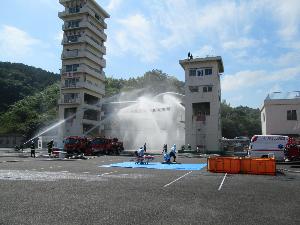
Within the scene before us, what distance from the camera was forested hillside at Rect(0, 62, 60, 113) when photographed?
119 meters

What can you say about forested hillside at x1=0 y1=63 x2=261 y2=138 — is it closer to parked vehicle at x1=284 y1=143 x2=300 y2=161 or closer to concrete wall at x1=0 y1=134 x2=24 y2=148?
concrete wall at x1=0 y1=134 x2=24 y2=148

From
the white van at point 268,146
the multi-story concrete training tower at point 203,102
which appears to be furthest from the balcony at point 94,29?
the white van at point 268,146

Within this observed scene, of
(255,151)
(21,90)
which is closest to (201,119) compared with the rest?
(255,151)

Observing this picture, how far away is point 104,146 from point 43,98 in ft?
225

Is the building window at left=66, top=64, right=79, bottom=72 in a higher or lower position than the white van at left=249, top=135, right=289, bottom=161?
higher

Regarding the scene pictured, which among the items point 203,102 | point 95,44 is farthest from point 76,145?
point 95,44

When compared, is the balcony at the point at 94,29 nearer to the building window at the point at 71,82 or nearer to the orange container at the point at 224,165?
the building window at the point at 71,82

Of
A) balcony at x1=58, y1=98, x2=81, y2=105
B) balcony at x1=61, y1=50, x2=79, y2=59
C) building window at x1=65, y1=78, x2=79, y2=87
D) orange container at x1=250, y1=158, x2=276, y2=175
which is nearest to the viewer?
orange container at x1=250, y1=158, x2=276, y2=175

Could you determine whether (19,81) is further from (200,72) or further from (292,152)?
(292,152)

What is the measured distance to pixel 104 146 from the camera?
4709cm

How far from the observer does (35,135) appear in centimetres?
9144

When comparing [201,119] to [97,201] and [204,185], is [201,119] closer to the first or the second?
[204,185]

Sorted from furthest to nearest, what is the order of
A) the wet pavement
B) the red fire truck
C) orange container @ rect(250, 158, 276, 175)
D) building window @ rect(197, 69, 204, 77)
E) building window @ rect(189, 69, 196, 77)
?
building window @ rect(189, 69, 196, 77)
building window @ rect(197, 69, 204, 77)
the red fire truck
orange container @ rect(250, 158, 276, 175)
the wet pavement

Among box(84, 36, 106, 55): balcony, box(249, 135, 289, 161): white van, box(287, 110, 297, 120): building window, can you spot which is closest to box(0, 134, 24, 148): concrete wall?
box(84, 36, 106, 55): balcony
